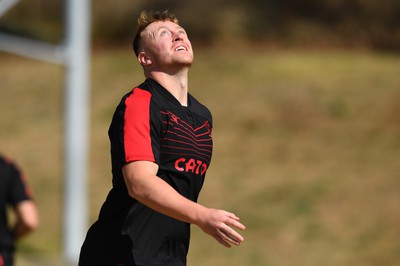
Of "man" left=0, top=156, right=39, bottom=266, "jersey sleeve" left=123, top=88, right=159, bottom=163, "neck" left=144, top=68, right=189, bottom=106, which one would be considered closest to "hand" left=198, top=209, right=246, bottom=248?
A: "jersey sleeve" left=123, top=88, right=159, bottom=163

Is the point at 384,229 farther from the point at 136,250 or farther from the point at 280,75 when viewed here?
the point at 136,250

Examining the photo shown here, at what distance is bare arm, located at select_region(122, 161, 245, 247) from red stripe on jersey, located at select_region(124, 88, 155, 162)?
35 millimetres

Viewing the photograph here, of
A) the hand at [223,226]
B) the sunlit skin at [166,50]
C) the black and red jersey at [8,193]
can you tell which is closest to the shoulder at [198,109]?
the sunlit skin at [166,50]

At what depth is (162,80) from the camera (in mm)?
3930

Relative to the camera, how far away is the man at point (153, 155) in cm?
364

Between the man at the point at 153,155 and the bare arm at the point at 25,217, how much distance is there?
2.65 metres

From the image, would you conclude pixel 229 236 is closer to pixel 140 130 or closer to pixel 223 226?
pixel 223 226

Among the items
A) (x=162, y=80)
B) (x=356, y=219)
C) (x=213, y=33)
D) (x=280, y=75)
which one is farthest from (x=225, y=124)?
(x=162, y=80)

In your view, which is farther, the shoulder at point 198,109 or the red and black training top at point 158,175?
the shoulder at point 198,109

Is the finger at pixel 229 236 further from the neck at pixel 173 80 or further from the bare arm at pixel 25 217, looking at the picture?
the bare arm at pixel 25 217

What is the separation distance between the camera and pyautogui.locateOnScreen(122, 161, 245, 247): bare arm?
3.33 m

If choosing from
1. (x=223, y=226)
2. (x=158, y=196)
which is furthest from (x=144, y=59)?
(x=223, y=226)

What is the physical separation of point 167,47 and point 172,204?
747 mm

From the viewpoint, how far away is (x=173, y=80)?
3941mm
